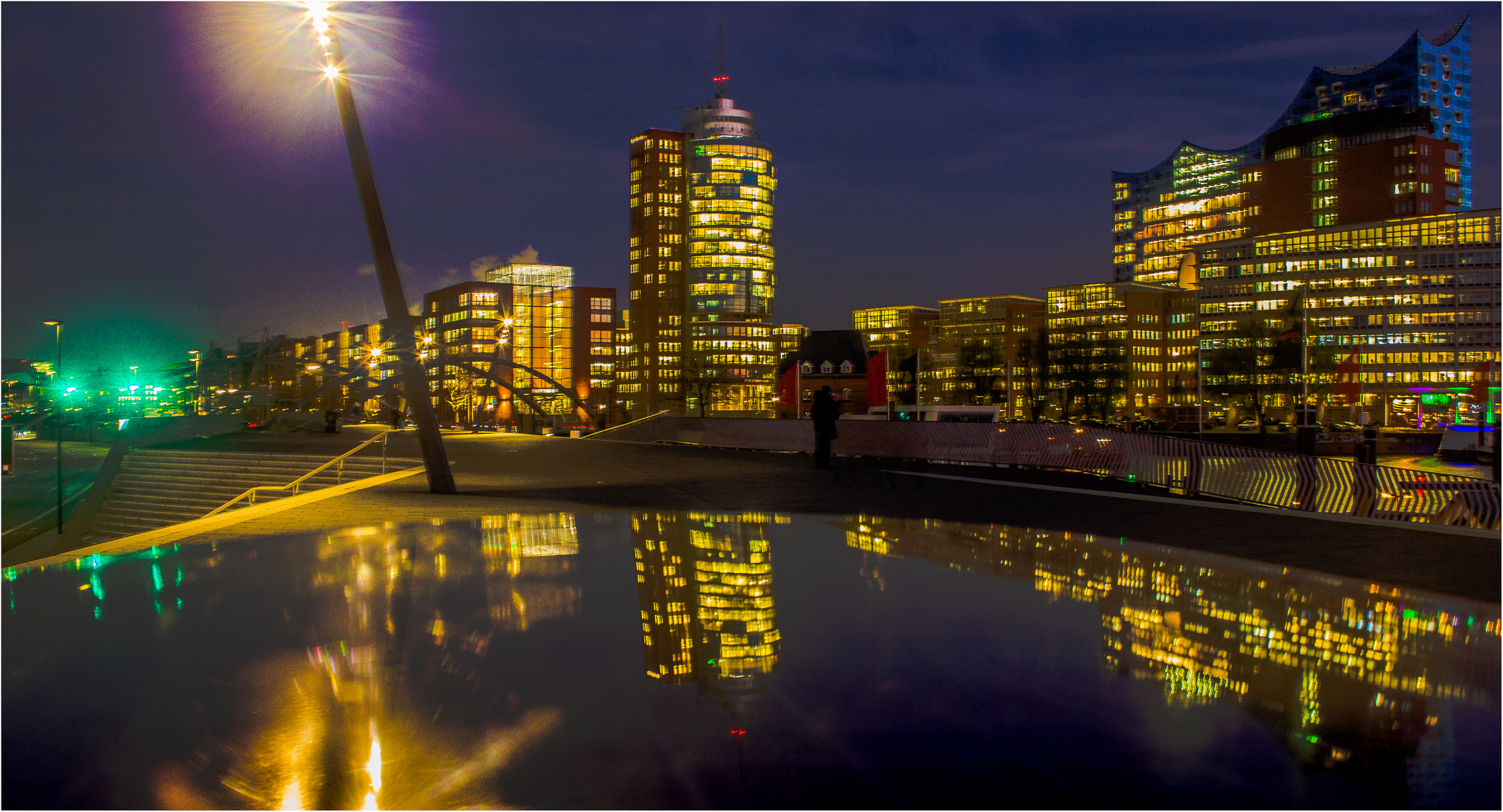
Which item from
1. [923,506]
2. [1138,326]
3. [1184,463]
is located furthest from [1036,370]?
[923,506]

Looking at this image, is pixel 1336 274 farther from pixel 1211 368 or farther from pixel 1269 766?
pixel 1269 766

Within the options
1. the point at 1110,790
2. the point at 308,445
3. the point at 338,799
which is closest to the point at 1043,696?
the point at 1110,790

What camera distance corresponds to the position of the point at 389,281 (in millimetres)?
16281

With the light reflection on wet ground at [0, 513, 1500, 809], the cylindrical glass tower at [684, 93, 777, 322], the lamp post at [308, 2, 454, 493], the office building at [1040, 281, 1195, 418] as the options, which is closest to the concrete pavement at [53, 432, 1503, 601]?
the lamp post at [308, 2, 454, 493]

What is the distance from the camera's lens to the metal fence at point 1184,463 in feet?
44.0

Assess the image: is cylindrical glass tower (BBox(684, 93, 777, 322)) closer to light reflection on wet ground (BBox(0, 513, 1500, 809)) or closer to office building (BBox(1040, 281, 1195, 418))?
office building (BBox(1040, 281, 1195, 418))

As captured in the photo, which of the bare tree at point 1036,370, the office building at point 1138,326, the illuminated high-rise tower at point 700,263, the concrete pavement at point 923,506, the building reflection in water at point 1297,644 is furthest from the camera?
the illuminated high-rise tower at point 700,263

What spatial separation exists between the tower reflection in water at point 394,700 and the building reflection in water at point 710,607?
0.73 metres

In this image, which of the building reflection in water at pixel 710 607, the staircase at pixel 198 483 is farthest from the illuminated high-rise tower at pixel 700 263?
the building reflection in water at pixel 710 607

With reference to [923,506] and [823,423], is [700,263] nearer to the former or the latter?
[823,423]

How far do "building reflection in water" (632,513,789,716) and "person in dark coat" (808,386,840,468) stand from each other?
1054 centimetres

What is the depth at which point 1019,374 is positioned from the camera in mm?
140875

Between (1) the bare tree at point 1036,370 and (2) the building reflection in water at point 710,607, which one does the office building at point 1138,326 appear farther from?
(2) the building reflection in water at point 710,607

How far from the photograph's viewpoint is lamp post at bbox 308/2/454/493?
50.2ft
